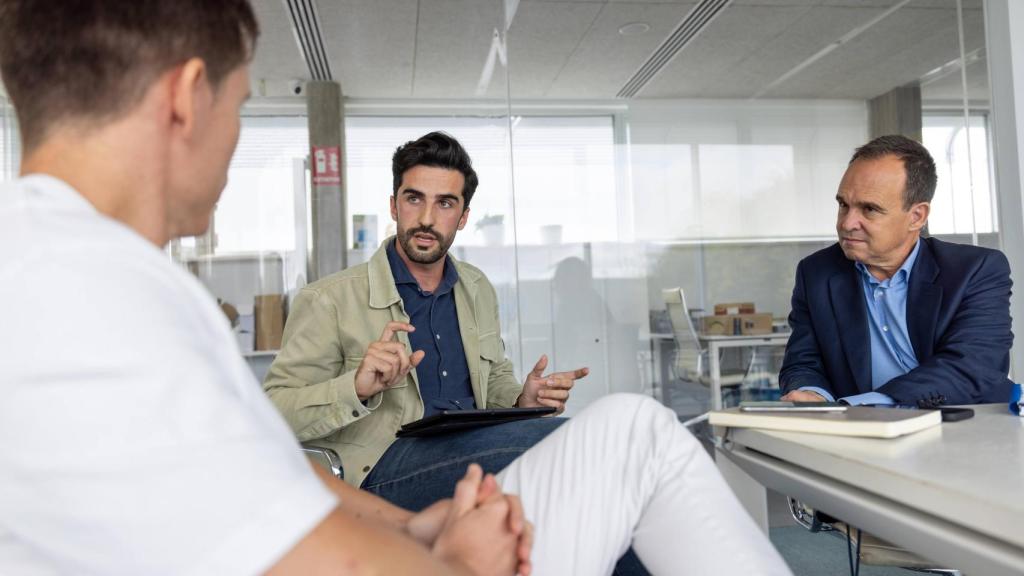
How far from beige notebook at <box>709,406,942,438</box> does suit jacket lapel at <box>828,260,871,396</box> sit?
97 cm

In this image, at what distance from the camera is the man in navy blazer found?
6.35 ft

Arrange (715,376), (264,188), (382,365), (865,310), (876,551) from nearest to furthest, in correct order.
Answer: (876,551), (382,365), (865,310), (264,188), (715,376)

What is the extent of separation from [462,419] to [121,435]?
Answer: 1138 mm

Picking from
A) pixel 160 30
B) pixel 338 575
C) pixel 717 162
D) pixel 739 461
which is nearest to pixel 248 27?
pixel 160 30

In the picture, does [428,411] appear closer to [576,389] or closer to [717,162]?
[576,389]

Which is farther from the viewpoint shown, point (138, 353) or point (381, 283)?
point (381, 283)

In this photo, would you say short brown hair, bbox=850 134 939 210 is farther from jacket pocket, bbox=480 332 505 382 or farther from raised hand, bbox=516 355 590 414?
jacket pocket, bbox=480 332 505 382

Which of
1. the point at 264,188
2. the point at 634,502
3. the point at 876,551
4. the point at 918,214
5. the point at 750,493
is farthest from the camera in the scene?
the point at 264,188

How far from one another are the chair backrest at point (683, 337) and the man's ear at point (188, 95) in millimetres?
5446

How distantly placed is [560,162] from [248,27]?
5.13 meters

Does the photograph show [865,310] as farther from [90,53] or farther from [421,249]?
[90,53]

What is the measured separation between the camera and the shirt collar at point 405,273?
2.24 m

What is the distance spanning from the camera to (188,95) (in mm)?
645

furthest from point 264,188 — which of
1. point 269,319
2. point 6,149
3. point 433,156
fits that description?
point 433,156
